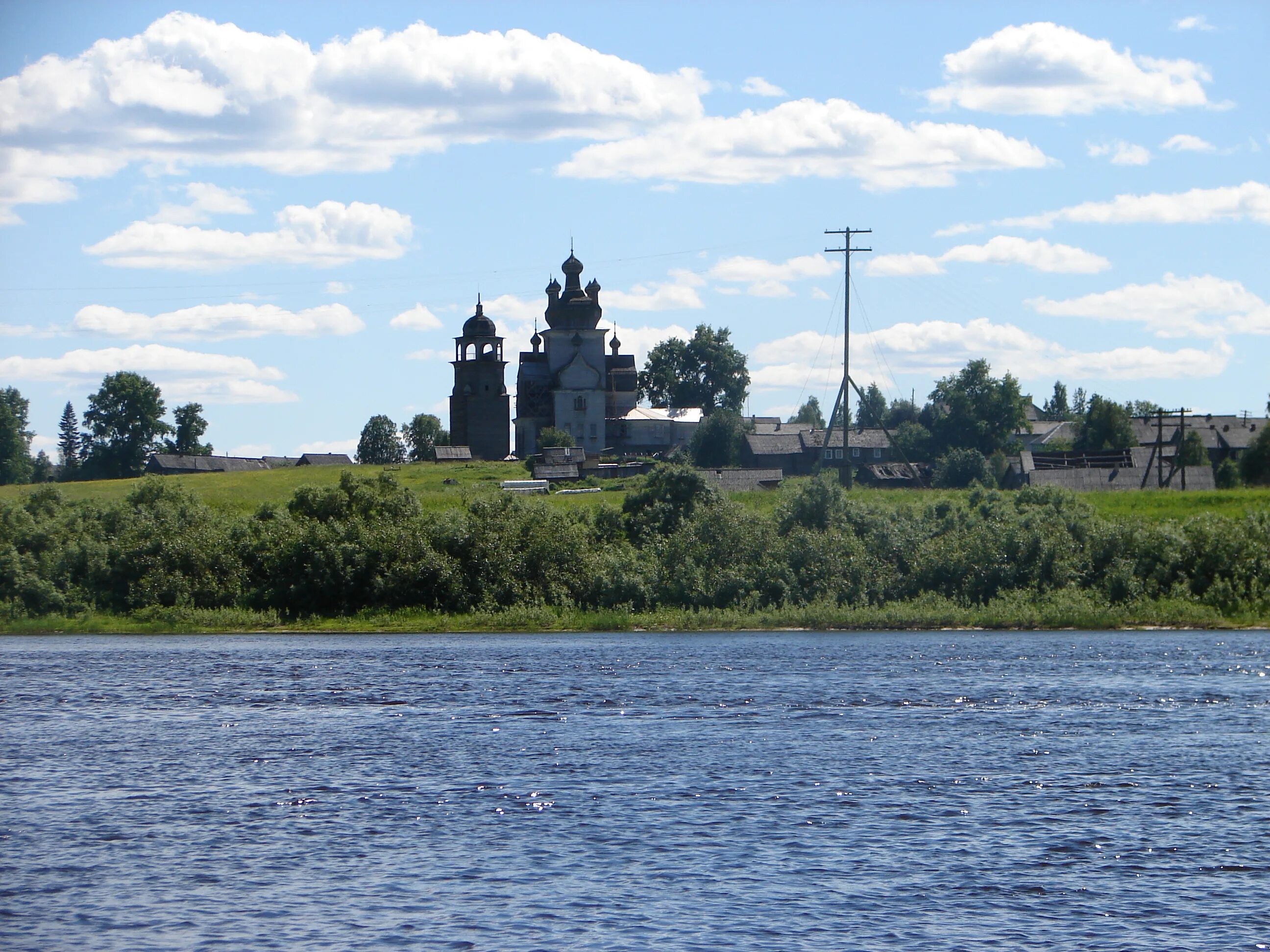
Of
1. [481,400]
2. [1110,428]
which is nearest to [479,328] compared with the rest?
[481,400]

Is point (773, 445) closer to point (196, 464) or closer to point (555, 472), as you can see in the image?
point (555, 472)

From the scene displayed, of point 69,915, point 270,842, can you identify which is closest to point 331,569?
point 270,842

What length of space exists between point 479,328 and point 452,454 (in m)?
19.6

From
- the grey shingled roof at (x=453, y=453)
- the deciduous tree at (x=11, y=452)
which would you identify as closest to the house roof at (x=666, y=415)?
the grey shingled roof at (x=453, y=453)

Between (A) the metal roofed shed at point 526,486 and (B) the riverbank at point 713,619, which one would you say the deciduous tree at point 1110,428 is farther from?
(B) the riverbank at point 713,619

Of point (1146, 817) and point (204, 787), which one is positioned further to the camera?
point (204, 787)

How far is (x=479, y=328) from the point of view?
172 meters

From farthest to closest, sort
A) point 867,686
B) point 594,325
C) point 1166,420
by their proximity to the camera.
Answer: point 594,325 → point 1166,420 → point 867,686

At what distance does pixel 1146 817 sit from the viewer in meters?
27.1

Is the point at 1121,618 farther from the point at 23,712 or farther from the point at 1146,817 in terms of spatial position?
the point at 23,712

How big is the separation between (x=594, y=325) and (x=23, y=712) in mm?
134797

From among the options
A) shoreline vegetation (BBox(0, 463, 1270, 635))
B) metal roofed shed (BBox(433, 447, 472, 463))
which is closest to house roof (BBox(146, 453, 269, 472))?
metal roofed shed (BBox(433, 447, 472, 463))

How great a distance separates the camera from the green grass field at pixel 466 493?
8875 cm

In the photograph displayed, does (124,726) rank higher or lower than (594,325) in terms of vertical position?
lower
